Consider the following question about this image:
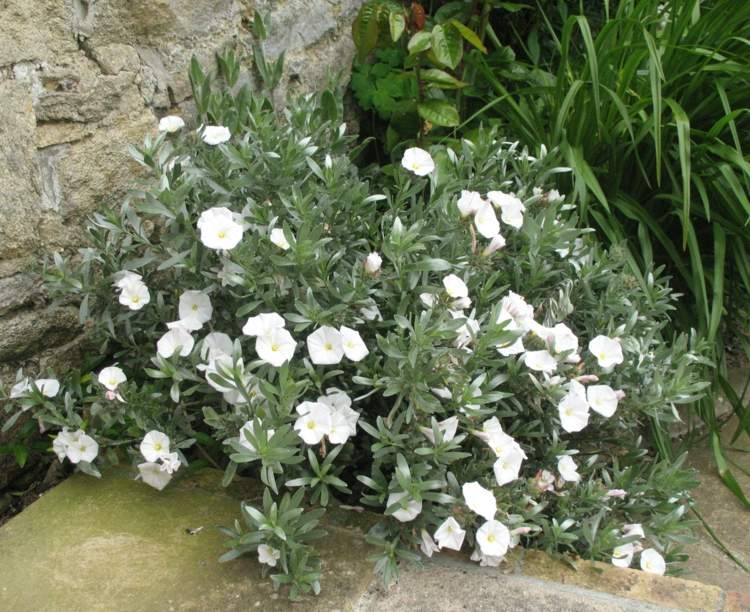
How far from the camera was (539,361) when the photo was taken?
1.79 metres

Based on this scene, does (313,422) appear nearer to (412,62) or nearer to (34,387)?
(34,387)

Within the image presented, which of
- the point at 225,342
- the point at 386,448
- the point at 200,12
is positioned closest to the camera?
the point at 386,448

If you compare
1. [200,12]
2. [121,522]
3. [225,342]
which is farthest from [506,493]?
[200,12]

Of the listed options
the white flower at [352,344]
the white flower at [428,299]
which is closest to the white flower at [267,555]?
the white flower at [352,344]

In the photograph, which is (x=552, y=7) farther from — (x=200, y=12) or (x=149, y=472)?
(x=149, y=472)

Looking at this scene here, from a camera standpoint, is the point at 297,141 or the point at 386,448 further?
the point at 297,141

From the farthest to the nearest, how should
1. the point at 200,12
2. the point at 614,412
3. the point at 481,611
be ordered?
the point at 200,12 → the point at 614,412 → the point at 481,611

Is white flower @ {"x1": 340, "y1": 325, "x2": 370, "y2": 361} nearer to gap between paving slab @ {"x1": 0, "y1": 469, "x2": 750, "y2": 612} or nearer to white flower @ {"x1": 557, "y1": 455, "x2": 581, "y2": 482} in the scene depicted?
gap between paving slab @ {"x1": 0, "y1": 469, "x2": 750, "y2": 612}

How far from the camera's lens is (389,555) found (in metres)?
1.55

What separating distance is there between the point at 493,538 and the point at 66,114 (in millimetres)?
1344

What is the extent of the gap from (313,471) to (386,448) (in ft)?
0.58

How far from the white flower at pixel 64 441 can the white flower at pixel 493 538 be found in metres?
0.89

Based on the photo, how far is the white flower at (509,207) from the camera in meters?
2.03

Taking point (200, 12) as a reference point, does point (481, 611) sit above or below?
below
